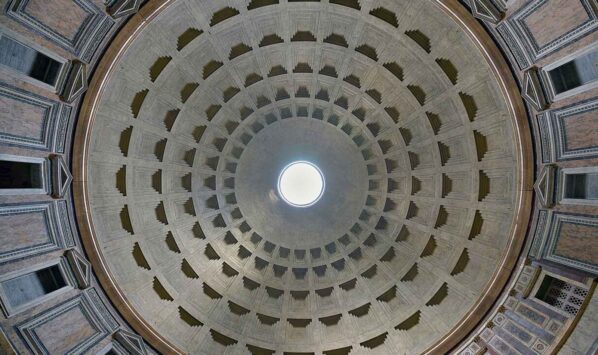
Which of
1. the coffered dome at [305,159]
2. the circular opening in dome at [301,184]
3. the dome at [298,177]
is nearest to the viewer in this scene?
the dome at [298,177]

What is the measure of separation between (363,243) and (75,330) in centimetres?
1860

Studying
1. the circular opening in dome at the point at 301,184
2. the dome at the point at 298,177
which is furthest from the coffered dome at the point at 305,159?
the circular opening in dome at the point at 301,184

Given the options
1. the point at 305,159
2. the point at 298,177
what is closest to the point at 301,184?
the point at 298,177

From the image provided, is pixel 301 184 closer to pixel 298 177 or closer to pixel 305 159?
pixel 298 177

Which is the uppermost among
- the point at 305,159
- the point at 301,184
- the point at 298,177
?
the point at 305,159

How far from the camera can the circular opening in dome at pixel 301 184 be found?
30.3 m

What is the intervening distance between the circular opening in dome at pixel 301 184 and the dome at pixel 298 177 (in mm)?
180

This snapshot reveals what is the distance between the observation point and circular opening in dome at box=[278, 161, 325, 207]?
1193 inches

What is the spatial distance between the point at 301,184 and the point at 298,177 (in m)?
0.63

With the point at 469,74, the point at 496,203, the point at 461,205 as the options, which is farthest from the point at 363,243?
the point at 469,74

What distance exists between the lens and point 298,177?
3222cm

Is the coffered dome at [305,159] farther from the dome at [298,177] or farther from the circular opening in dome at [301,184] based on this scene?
the circular opening in dome at [301,184]

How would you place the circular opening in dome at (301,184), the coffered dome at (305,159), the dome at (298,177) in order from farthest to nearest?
the circular opening in dome at (301,184) → the coffered dome at (305,159) → the dome at (298,177)

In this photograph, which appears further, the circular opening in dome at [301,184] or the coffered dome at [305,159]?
the circular opening in dome at [301,184]
